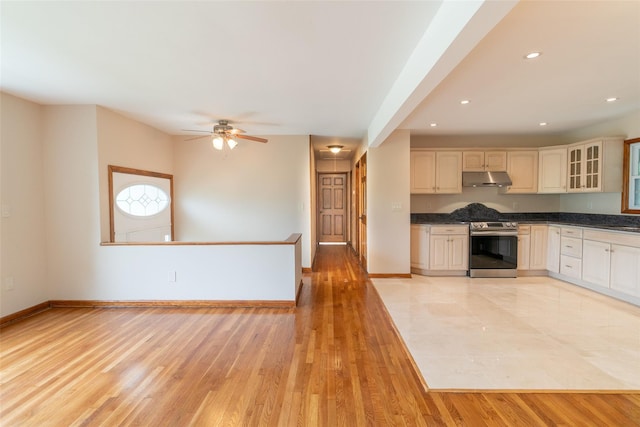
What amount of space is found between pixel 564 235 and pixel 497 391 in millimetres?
3716

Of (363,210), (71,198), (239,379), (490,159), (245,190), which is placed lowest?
(239,379)

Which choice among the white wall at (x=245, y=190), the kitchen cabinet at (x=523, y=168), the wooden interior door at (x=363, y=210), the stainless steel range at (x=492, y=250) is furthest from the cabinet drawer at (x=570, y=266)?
the white wall at (x=245, y=190)

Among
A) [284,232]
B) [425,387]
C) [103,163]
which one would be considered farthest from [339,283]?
[103,163]

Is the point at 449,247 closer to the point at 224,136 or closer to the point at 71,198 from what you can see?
the point at 224,136

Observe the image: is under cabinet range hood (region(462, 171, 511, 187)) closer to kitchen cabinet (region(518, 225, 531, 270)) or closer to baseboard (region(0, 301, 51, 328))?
kitchen cabinet (region(518, 225, 531, 270))

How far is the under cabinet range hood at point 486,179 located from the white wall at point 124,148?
5258 mm

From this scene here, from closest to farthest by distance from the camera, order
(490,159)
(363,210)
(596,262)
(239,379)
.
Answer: (239,379) → (596,262) → (490,159) → (363,210)

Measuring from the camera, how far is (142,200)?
452 cm

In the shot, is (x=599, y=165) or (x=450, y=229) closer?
(x=599, y=165)

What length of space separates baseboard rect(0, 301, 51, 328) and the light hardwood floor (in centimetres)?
11

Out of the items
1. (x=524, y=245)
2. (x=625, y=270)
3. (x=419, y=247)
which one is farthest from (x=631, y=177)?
(x=419, y=247)

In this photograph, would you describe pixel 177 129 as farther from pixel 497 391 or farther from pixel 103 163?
pixel 497 391

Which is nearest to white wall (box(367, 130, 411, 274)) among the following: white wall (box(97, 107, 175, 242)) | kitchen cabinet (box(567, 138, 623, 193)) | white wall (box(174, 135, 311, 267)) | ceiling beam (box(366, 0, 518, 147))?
white wall (box(174, 135, 311, 267))

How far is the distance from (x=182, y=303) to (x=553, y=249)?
5646mm
